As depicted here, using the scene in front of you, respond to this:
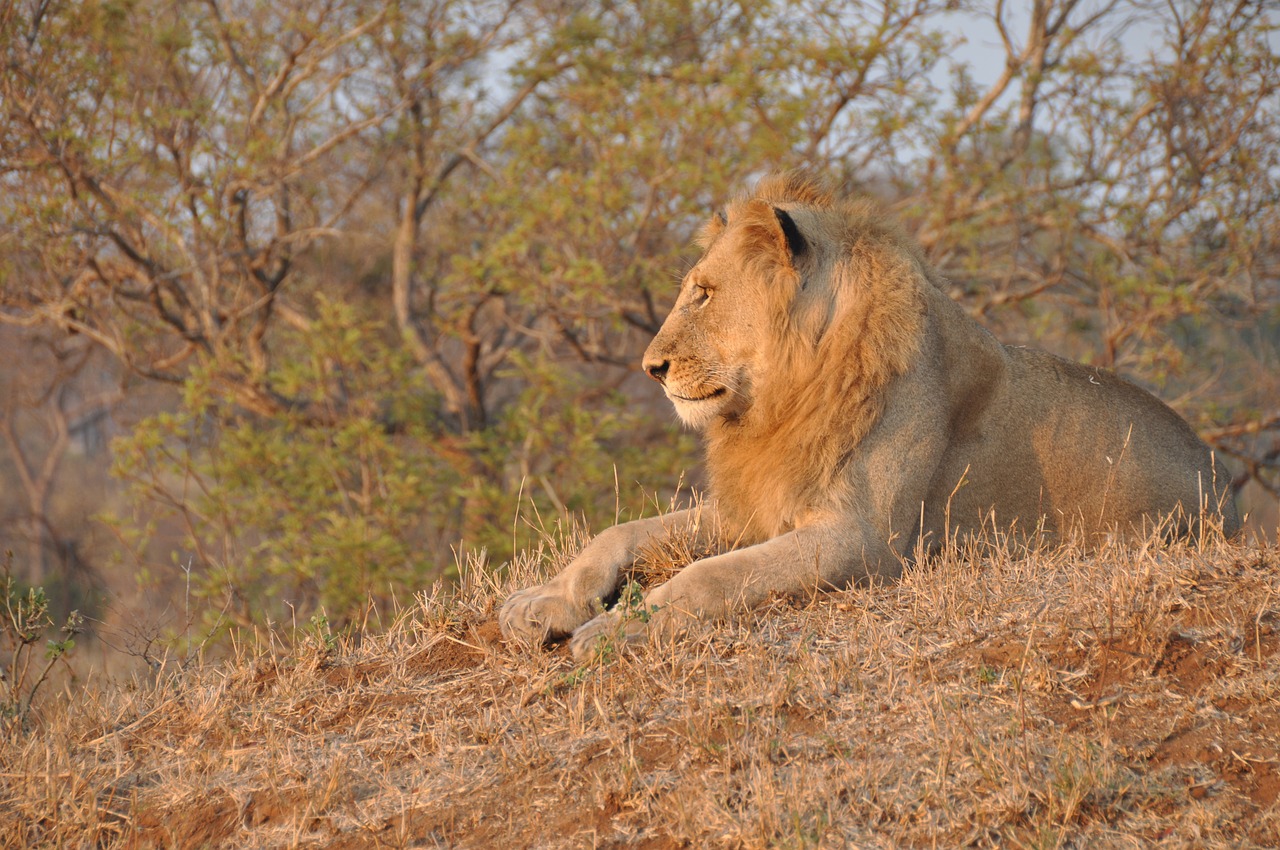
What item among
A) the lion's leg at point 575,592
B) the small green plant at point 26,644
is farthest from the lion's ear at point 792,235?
the small green plant at point 26,644

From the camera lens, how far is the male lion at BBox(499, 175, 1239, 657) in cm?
395

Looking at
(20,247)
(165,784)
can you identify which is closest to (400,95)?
(20,247)

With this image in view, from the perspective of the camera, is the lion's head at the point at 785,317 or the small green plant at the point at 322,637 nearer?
the small green plant at the point at 322,637

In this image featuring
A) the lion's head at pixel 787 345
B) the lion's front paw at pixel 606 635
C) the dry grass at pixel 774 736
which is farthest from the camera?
the lion's head at pixel 787 345

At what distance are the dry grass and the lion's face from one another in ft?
2.96

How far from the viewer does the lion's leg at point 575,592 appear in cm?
375

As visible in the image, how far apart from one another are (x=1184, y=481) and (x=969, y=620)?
1.75m

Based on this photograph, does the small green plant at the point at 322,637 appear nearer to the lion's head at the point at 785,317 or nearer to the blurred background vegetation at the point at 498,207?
the lion's head at the point at 785,317

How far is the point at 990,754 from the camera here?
8.98 ft

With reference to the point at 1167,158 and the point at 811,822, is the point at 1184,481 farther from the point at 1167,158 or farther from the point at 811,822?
the point at 1167,158

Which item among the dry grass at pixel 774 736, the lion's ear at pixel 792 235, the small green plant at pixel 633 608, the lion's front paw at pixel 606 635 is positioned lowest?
the dry grass at pixel 774 736

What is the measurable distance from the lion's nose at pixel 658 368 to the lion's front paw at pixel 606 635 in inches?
44.3

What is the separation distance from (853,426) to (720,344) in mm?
602

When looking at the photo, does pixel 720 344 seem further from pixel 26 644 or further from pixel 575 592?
pixel 26 644
